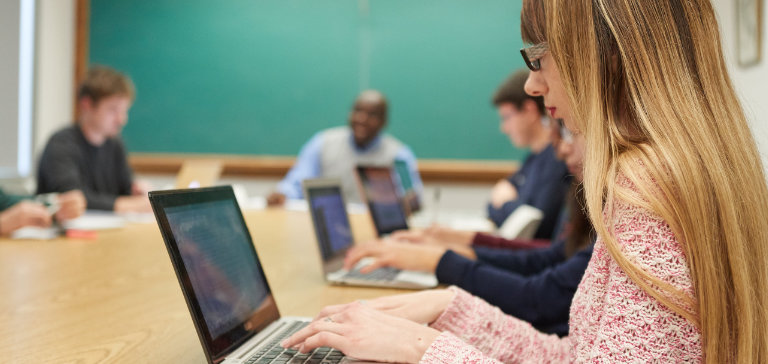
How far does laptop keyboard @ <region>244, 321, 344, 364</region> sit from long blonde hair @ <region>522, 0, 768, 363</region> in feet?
1.30

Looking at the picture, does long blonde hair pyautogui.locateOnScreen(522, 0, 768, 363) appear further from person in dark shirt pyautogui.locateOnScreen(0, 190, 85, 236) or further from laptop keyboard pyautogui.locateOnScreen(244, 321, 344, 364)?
person in dark shirt pyautogui.locateOnScreen(0, 190, 85, 236)

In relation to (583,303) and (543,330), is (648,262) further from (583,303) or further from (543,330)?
(543,330)

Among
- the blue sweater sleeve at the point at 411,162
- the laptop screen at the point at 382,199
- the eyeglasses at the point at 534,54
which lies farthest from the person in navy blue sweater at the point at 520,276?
the blue sweater sleeve at the point at 411,162

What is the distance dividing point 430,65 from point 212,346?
4.19 metres

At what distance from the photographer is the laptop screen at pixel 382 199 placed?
222cm

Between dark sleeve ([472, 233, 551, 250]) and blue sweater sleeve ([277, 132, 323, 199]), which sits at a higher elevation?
dark sleeve ([472, 233, 551, 250])

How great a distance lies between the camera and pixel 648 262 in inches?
26.3

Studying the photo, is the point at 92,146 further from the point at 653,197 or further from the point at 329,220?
the point at 653,197

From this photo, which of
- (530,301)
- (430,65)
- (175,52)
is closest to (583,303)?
(530,301)

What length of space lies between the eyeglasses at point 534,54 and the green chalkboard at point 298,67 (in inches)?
155

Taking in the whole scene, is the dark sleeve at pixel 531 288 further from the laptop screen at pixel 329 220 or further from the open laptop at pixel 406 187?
the open laptop at pixel 406 187

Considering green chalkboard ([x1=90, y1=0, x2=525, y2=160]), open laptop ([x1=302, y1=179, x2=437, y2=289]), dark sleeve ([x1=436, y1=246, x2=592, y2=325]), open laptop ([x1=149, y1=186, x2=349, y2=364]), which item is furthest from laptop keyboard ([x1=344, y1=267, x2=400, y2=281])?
green chalkboard ([x1=90, y1=0, x2=525, y2=160])

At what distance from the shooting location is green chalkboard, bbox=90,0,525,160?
4777 mm

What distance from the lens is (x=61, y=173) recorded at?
10.2ft
